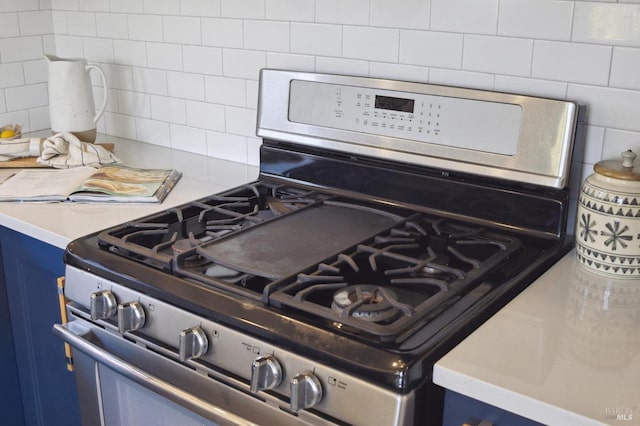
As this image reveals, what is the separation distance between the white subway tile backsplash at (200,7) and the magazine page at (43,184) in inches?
21.0

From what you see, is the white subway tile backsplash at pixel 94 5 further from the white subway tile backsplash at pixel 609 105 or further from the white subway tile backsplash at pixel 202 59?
the white subway tile backsplash at pixel 609 105

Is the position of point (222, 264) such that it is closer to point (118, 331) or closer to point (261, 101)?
point (118, 331)

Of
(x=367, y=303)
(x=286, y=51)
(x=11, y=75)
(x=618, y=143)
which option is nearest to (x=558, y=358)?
(x=367, y=303)

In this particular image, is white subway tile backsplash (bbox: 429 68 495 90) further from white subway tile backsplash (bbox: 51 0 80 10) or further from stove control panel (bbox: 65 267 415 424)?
white subway tile backsplash (bbox: 51 0 80 10)

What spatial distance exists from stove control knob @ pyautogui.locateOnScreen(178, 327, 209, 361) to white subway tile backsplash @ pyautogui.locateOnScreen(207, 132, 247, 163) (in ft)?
3.14

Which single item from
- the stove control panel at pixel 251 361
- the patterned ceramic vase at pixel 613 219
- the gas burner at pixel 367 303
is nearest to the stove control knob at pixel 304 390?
the stove control panel at pixel 251 361

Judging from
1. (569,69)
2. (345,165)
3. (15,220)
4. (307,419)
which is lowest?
(307,419)

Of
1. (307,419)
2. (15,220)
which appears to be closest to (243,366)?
(307,419)

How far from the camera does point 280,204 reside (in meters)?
1.70

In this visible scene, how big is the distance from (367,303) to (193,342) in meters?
0.30

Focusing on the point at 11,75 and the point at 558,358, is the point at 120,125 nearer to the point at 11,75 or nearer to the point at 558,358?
the point at 11,75

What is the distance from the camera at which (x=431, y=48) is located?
5.32 feet

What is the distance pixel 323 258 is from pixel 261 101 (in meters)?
0.68

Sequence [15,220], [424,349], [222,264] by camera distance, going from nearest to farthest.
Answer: [424,349], [222,264], [15,220]
